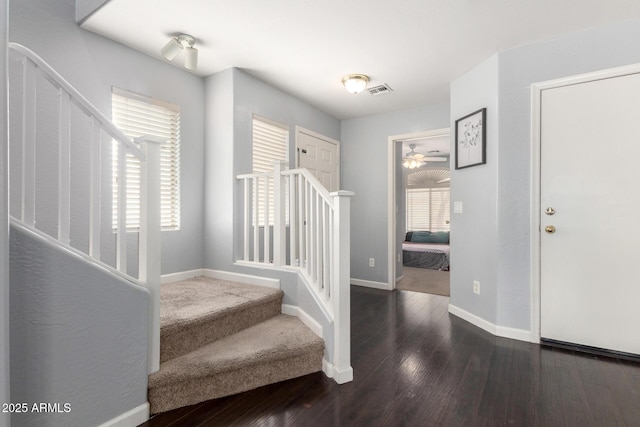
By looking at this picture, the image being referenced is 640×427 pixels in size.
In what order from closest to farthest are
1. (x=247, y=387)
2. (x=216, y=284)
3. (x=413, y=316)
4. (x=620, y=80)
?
(x=247, y=387) < (x=620, y=80) < (x=216, y=284) < (x=413, y=316)

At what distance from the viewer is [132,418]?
5.29 feet

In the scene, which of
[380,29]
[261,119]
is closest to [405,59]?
[380,29]

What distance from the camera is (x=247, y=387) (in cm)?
195

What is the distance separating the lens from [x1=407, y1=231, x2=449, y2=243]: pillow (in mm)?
7105

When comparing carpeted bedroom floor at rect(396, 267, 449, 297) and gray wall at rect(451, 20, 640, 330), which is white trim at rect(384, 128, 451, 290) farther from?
gray wall at rect(451, 20, 640, 330)

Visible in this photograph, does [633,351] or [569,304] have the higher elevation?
[569,304]

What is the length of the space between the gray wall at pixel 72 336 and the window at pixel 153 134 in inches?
46.6

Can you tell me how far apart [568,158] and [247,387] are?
2.92m

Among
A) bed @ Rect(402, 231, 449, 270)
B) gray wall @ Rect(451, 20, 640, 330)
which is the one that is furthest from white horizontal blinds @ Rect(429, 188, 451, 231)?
gray wall @ Rect(451, 20, 640, 330)

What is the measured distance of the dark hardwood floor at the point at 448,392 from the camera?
1.67 m

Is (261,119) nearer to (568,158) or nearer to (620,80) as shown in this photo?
(568,158)

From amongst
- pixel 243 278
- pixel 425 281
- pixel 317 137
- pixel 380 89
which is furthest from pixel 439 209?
pixel 243 278

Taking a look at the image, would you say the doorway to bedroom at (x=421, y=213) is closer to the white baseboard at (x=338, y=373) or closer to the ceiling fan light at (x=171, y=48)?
the white baseboard at (x=338, y=373)

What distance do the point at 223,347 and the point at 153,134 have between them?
2.01m
